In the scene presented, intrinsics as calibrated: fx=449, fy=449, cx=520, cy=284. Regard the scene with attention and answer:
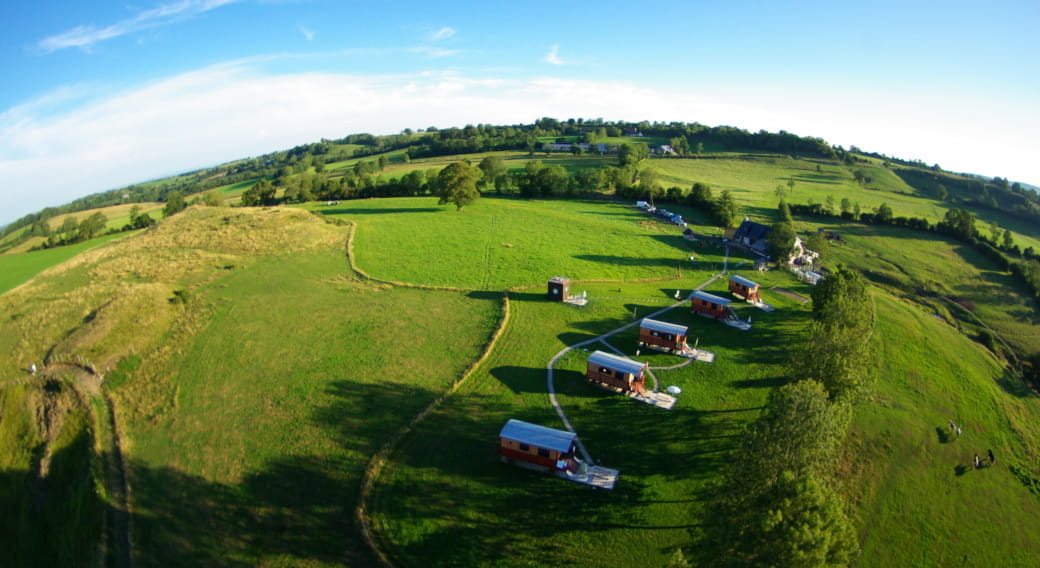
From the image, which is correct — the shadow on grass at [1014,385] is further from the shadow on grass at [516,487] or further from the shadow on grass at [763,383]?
the shadow on grass at [516,487]

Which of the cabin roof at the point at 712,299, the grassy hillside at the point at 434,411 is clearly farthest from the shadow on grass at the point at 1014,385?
the cabin roof at the point at 712,299

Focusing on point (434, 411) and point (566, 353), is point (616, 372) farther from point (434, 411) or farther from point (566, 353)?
point (434, 411)

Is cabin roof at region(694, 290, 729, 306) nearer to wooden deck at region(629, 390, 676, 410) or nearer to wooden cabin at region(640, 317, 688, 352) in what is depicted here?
wooden cabin at region(640, 317, 688, 352)

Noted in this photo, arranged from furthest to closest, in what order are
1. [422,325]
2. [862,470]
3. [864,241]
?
[864,241] < [422,325] < [862,470]

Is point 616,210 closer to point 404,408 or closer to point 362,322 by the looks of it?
point 362,322

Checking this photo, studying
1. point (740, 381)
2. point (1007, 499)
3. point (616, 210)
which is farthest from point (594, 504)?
point (616, 210)

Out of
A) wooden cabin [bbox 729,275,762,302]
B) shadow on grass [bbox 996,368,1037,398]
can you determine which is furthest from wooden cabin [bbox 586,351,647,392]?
shadow on grass [bbox 996,368,1037,398]
